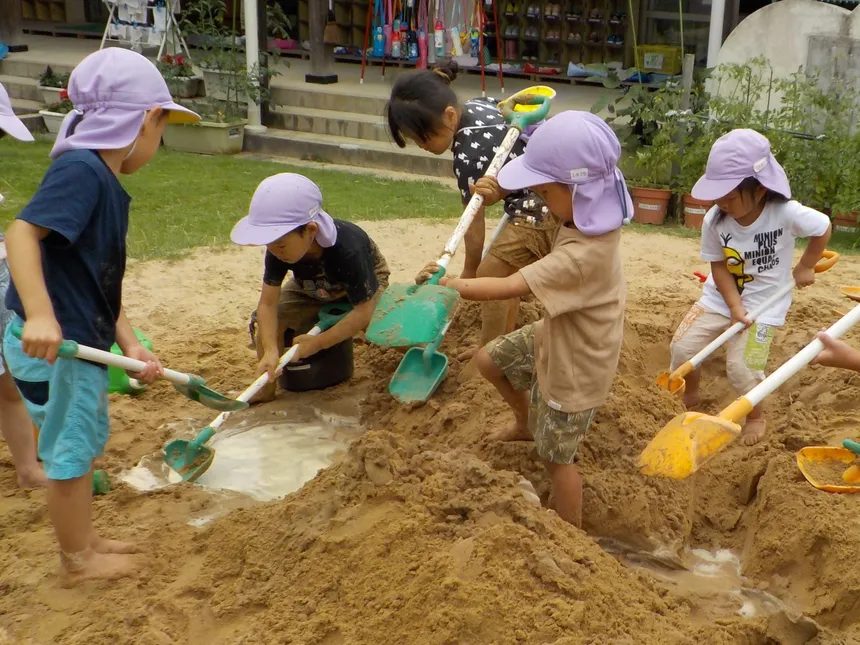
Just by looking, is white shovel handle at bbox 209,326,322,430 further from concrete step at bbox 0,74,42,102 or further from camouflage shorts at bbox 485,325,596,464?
concrete step at bbox 0,74,42,102

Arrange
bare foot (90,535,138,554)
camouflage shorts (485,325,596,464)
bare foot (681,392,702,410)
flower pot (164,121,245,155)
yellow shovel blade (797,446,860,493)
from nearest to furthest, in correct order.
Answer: bare foot (90,535,138,554)
camouflage shorts (485,325,596,464)
yellow shovel blade (797,446,860,493)
bare foot (681,392,702,410)
flower pot (164,121,245,155)

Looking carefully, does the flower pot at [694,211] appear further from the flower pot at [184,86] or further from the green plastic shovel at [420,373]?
the flower pot at [184,86]

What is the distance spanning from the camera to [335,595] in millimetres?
2504

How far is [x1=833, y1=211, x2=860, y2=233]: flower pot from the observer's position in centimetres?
693

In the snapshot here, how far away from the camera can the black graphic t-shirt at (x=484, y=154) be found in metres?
3.98

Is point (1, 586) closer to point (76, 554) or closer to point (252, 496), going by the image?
point (76, 554)

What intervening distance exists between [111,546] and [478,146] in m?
2.17

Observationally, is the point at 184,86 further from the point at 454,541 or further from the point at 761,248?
the point at 454,541

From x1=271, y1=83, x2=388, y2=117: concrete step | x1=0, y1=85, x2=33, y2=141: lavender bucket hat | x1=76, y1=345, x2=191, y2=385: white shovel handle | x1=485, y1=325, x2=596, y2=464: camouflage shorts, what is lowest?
x1=485, y1=325, x2=596, y2=464: camouflage shorts

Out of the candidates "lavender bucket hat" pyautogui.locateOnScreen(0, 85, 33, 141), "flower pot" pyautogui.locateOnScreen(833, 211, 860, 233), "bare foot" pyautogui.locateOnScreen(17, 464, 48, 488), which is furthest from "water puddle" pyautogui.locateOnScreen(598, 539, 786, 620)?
"flower pot" pyautogui.locateOnScreen(833, 211, 860, 233)

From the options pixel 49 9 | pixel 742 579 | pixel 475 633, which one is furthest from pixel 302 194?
pixel 49 9

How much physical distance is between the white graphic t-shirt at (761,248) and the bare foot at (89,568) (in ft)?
8.47

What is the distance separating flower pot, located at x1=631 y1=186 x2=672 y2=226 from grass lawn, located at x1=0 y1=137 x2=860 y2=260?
0.45 feet

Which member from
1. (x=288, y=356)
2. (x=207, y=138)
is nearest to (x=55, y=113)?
(x=207, y=138)
